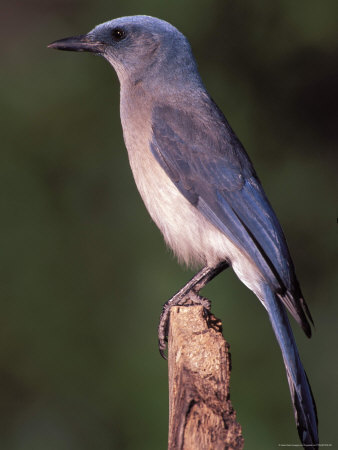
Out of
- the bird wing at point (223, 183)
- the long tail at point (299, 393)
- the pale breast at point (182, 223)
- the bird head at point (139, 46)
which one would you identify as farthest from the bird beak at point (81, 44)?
the long tail at point (299, 393)

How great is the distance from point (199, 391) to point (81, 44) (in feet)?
7.55

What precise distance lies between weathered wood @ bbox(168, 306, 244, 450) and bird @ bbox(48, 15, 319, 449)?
0.62 meters

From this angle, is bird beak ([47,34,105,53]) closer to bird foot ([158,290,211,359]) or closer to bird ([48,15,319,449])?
bird ([48,15,319,449])

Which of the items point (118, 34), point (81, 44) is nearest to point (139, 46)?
point (118, 34)

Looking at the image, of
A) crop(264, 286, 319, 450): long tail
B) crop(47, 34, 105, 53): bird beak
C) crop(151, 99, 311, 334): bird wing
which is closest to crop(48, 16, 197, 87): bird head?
crop(47, 34, 105, 53): bird beak

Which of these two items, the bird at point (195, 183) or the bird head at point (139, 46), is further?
the bird head at point (139, 46)

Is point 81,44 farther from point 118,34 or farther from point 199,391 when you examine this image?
point 199,391

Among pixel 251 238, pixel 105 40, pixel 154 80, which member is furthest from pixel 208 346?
pixel 105 40

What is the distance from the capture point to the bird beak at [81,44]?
3965mm

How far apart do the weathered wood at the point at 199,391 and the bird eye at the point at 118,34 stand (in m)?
1.85

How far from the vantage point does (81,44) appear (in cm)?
398

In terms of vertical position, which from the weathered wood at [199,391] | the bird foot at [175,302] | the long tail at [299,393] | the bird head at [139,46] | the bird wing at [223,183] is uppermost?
the bird head at [139,46]

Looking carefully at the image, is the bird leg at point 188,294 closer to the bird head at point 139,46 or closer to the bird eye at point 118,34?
the bird head at point 139,46

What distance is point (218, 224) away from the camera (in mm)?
3441
